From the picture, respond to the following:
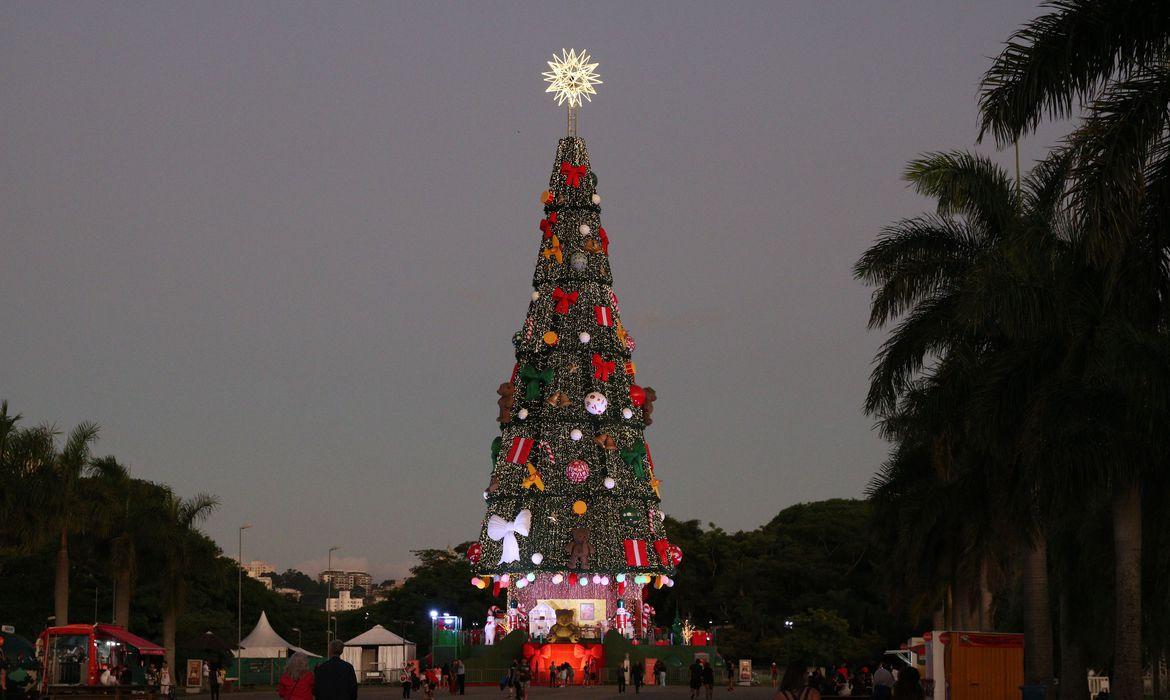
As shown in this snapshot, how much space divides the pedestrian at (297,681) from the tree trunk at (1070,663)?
19.0 meters

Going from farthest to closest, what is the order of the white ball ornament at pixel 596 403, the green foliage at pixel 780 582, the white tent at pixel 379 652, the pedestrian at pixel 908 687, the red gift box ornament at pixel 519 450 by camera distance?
the green foliage at pixel 780 582 → the white tent at pixel 379 652 → the white ball ornament at pixel 596 403 → the red gift box ornament at pixel 519 450 → the pedestrian at pixel 908 687

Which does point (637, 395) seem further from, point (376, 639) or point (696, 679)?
point (696, 679)

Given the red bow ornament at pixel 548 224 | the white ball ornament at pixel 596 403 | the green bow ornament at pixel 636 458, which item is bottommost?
the green bow ornament at pixel 636 458

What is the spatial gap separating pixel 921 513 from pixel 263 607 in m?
74.8

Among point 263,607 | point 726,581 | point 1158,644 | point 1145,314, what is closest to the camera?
point 1145,314

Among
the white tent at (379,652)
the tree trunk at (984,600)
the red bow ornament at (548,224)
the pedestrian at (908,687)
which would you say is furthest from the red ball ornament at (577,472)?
the pedestrian at (908,687)

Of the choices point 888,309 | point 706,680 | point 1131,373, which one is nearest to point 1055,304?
point 1131,373

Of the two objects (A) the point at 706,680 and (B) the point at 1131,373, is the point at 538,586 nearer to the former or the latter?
(A) the point at 706,680

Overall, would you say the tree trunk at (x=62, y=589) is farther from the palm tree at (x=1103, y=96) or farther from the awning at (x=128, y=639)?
the palm tree at (x=1103, y=96)

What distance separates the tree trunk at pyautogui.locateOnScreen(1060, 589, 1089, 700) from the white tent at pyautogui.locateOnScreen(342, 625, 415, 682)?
44.8 m

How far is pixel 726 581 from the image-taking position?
Answer: 87625 mm

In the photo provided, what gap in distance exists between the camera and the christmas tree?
218 ft

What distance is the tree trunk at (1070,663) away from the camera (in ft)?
101

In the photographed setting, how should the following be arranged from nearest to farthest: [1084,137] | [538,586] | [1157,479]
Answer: [1084,137] < [1157,479] < [538,586]
